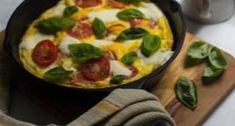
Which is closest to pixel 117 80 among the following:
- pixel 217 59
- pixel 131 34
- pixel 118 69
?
pixel 118 69

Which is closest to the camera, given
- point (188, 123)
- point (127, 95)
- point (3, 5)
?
point (127, 95)

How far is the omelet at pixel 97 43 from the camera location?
91 cm

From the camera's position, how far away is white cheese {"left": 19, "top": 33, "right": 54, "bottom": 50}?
3.24 ft

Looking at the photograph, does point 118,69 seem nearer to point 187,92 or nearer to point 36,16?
point 187,92

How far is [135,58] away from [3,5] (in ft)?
1.62

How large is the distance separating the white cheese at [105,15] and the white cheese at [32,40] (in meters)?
0.11

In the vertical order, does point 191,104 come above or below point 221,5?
below

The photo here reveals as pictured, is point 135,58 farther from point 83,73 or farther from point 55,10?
point 55,10

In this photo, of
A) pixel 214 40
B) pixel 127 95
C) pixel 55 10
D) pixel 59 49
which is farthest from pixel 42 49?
pixel 214 40

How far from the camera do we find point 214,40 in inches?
42.9

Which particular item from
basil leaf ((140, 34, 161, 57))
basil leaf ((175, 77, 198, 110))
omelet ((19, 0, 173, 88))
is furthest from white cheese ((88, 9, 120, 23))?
basil leaf ((175, 77, 198, 110))

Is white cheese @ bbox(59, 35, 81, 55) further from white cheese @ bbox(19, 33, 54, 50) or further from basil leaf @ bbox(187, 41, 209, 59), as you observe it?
basil leaf @ bbox(187, 41, 209, 59)

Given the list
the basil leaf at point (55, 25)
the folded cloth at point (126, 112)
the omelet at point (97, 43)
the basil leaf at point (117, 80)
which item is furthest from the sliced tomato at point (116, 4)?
the folded cloth at point (126, 112)

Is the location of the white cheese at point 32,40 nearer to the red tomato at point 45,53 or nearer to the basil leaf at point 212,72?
the red tomato at point 45,53
